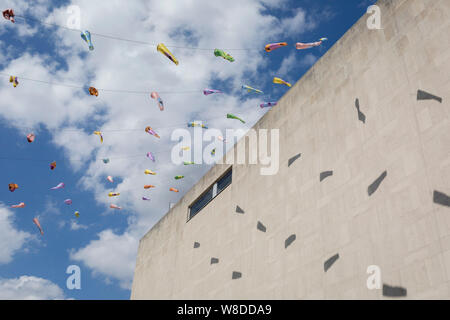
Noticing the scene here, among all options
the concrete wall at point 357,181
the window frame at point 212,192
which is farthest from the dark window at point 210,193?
the concrete wall at point 357,181

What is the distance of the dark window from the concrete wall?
61.9 inches

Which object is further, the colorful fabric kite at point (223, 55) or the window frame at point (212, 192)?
the window frame at point (212, 192)

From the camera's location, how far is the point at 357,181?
9812 millimetres

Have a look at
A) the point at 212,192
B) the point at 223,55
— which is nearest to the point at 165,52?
the point at 223,55

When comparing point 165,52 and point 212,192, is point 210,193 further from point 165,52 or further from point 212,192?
point 165,52

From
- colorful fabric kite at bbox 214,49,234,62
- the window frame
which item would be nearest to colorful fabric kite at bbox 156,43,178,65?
colorful fabric kite at bbox 214,49,234,62

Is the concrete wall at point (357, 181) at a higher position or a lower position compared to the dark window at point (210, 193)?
lower

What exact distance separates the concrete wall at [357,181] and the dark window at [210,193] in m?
1.57

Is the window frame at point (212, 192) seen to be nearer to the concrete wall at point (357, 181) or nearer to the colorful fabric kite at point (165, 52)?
the concrete wall at point (357, 181)

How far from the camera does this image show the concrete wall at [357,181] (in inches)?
320

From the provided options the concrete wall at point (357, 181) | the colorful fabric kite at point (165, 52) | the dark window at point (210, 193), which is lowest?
the concrete wall at point (357, 181)

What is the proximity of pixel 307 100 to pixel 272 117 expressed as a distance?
1951 millimetres
